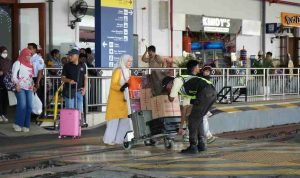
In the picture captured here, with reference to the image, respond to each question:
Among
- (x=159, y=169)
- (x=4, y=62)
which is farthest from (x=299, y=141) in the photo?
(x=4, y=62)

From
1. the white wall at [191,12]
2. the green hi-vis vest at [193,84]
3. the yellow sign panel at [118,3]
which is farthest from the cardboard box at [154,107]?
the white wall at [191,12]

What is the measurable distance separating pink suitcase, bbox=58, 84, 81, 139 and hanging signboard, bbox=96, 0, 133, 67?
3250 mm

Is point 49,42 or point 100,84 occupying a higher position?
point 49,42

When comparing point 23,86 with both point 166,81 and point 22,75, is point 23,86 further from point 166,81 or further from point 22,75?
point 166,81

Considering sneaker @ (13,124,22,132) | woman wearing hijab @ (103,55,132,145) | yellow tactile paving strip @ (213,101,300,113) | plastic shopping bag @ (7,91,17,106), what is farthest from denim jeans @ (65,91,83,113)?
yellow tactile paving strip @ (213,101,300,113)

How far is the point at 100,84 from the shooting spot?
567 inches

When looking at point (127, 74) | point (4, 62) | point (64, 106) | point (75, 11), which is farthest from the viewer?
point (75, 11)

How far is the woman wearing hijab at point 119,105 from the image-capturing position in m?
10.8

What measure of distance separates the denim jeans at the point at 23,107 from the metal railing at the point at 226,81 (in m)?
1.00

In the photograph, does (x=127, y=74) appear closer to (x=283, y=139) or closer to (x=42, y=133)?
(x=42, y=133)

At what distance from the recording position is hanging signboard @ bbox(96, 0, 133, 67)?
14.6 meters

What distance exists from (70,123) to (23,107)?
4.00 feet

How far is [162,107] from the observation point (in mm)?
10250

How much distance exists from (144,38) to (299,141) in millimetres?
8625
